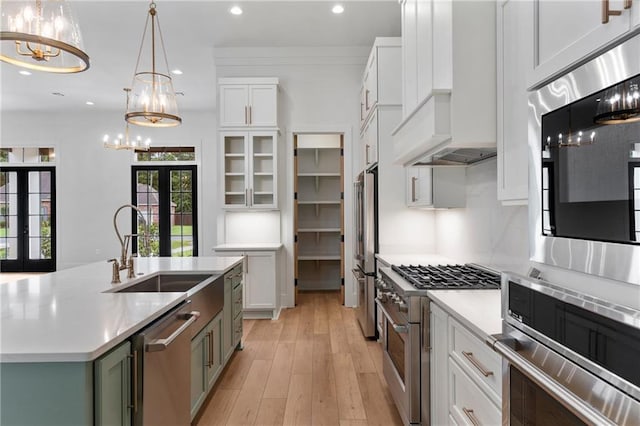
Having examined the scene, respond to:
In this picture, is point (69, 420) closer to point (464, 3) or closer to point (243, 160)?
point (464, 3)

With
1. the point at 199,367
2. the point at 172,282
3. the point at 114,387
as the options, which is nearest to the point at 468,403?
the point at 114,387

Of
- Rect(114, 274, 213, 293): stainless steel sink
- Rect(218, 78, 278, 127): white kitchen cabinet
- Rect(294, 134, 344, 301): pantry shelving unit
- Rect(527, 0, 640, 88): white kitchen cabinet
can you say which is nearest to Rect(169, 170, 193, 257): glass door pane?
Rect(294, 134, 344, 301): pantry shelving unit

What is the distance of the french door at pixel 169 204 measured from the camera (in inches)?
Result: 299

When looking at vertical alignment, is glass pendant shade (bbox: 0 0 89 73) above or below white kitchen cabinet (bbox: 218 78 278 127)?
below

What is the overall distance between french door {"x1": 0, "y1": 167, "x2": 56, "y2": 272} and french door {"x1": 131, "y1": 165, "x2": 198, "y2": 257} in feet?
6.38

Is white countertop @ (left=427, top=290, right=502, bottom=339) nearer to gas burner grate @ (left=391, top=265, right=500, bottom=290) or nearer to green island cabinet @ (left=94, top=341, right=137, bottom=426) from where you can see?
gas burner grate @ (left=391, top=265, right=500, bottom=290)

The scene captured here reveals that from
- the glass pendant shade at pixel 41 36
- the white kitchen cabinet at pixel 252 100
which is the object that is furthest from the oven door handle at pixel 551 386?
the white kitchen cabinet at pixel 252 100

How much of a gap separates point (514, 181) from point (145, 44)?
484 centimetres

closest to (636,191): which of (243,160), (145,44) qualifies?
(243,160)

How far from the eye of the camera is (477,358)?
1.35 m

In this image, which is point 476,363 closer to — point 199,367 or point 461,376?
point 461,376

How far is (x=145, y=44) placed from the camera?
4613mm

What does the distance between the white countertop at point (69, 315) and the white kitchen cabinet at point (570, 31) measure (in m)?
1.63

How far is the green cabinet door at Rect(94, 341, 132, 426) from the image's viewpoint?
1.14 m
